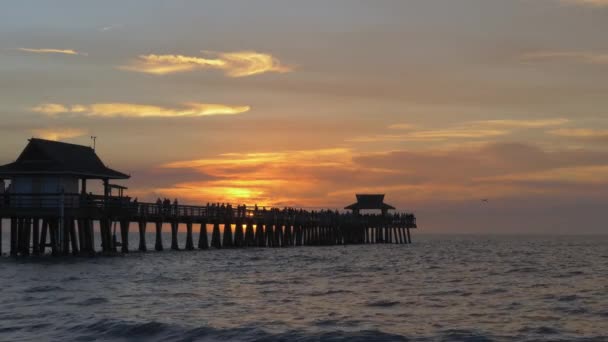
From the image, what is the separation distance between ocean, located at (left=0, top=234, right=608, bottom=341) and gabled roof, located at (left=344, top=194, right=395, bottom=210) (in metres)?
53.7

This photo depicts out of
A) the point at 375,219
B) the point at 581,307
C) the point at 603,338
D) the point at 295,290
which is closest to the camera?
the point at 603,338

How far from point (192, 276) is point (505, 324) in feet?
58.4

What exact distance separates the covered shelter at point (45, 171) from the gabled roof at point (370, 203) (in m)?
54.1

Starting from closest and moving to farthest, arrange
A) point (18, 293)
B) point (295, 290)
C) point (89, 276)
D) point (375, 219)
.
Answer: point (18, 293), point (295, 290), point (89, 276), point (375, 219)

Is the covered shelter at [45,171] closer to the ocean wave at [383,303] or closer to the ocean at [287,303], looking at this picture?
the ocean at [287,303]

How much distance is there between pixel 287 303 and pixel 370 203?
72.6m

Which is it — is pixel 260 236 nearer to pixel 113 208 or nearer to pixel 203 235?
pixel 203 235

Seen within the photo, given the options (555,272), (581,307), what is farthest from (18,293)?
(555,272)

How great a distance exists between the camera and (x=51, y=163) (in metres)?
46.9

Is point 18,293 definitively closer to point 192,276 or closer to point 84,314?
point 84,314

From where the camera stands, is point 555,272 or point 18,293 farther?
point 555,272

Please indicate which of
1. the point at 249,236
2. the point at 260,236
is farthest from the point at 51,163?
the point at 260,236

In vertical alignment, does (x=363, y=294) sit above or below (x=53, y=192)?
below

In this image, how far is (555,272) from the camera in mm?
44562
